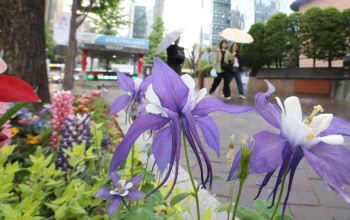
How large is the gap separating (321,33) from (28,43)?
10.6 meters

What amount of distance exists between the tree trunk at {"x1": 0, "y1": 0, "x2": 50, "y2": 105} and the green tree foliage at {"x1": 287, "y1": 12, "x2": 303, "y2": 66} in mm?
10504

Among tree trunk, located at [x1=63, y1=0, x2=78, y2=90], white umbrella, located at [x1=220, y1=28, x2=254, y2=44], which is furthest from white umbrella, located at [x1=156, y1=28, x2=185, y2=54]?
tree trunk, located at [x1=63, y1=0, x2=78, y2=90]

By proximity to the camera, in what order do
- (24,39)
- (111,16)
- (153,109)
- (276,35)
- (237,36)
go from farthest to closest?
(111,16)
(276,35)
(237,36)
(24,39)
(153,109)

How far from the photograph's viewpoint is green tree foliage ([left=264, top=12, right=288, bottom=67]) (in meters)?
11.6

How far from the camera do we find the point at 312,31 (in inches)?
416

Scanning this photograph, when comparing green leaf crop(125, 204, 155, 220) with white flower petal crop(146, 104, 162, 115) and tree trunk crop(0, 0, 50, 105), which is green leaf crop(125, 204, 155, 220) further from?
tree trunk crop(0, 0, 50, 105)

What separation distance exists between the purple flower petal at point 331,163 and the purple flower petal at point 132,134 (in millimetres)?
245

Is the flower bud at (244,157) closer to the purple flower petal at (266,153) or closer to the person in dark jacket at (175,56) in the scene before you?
the purple flower petal at (266,153)

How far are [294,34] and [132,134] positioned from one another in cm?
1260

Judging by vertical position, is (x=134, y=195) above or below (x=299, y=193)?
above

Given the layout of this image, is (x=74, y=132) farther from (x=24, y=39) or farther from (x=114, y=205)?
(x=24, y=39)

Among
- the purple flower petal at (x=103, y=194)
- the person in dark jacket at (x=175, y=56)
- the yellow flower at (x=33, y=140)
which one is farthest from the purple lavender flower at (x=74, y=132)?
the person in dark jacket at (x=175, y=56)

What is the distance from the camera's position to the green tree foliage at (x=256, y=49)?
40.5 ft

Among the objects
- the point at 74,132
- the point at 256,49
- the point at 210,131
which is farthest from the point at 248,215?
the point at 256,49
